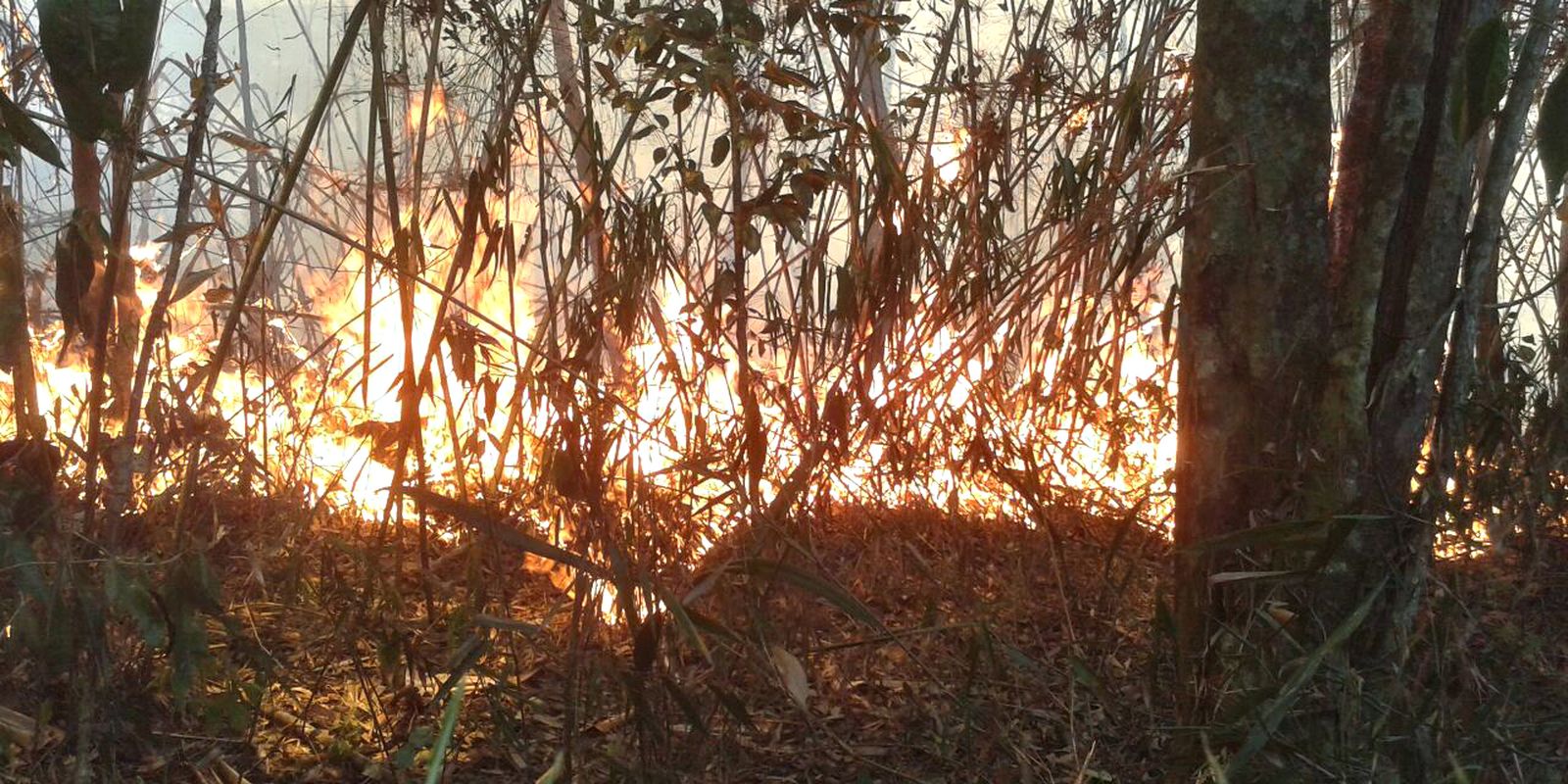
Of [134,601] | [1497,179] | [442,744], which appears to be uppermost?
[1497,179]

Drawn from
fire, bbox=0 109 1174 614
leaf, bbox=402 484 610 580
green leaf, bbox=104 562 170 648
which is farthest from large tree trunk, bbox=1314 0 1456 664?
green leaf, bbox=104 562 170 648

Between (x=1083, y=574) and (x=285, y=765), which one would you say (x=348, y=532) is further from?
(x=1083, y=574)

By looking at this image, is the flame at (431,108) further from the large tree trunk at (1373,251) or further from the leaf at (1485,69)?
the leaf at (1485,69)

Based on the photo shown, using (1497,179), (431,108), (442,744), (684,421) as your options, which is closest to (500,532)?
(442,744)

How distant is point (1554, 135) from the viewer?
0.94m

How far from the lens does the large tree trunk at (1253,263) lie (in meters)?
1.61

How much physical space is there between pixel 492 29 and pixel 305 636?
956mm

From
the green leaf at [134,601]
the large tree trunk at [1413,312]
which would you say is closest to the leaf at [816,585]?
the green leaf at [134,601]

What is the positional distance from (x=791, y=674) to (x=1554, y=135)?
0.80 metres

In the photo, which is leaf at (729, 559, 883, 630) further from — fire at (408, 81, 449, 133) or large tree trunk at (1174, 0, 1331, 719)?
fire at (408, 81, 449, 133)

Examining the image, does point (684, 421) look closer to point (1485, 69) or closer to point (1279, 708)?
point (1279, 708)

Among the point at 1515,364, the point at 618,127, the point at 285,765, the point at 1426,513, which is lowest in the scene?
the point at 285,765

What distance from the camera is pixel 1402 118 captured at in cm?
168

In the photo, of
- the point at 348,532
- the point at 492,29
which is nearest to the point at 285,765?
the point at 348,532
